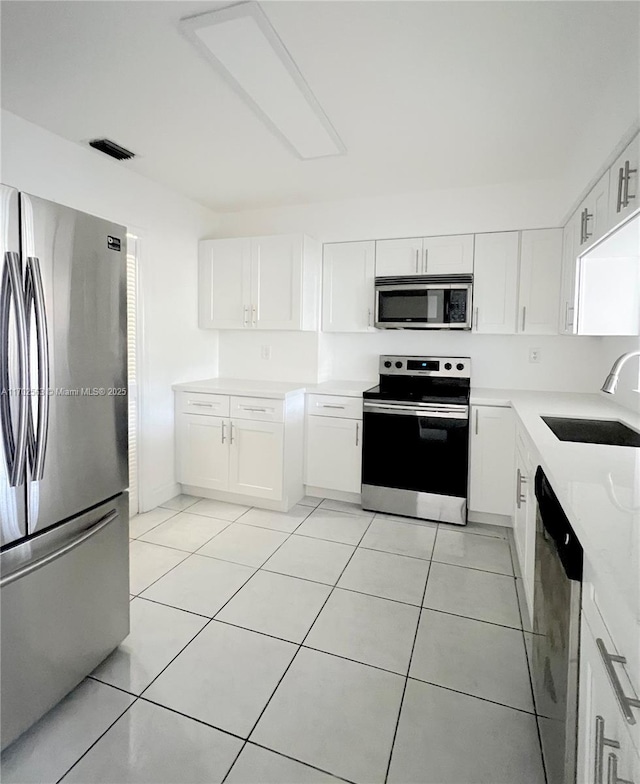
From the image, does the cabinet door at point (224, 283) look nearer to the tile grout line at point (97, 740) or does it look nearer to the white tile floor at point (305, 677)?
the white tile floor at point (305, 677)

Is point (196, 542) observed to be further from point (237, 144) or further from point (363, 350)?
point (237, 144)

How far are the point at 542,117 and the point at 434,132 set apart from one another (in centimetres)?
55

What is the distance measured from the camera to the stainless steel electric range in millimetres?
3105

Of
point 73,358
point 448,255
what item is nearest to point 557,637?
point 73,358

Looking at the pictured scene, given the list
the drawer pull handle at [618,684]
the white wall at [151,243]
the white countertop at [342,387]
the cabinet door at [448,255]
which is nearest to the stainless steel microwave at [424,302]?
the cabinet door at [448,255]

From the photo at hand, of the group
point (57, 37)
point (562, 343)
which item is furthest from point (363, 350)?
point (57, 37)

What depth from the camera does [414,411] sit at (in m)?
3.16

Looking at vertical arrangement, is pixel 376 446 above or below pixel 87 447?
below

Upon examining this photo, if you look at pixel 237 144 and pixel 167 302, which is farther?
pixel 167 302

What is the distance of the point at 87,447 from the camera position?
A: 1647 mm

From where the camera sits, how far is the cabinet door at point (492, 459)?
3026mm

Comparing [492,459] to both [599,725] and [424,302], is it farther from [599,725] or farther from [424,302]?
[599,725]

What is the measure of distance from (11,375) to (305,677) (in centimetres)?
156

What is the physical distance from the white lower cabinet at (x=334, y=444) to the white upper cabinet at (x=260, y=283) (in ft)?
2.34
